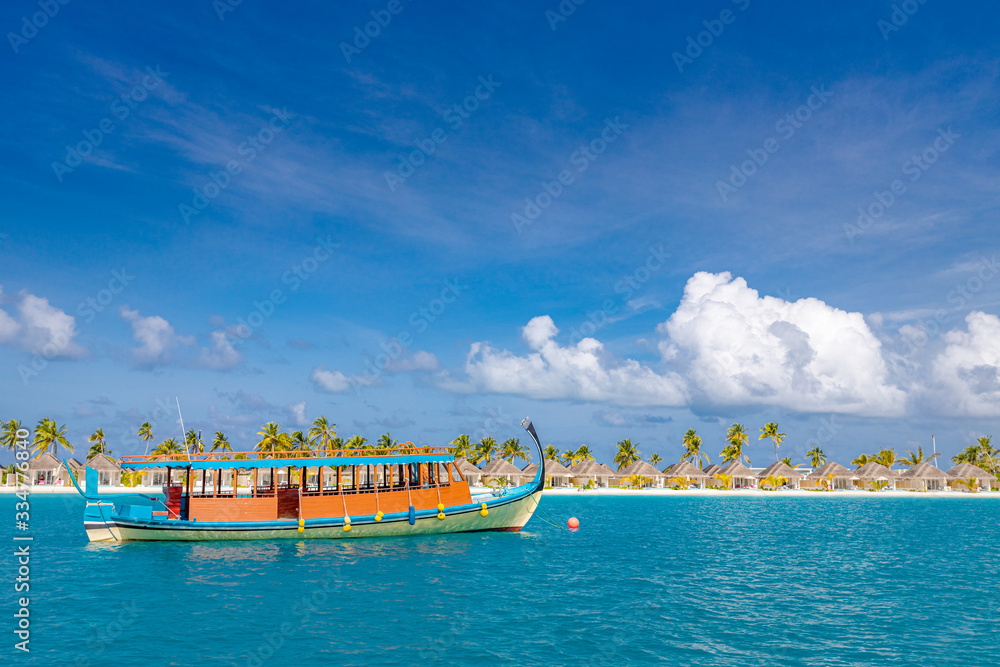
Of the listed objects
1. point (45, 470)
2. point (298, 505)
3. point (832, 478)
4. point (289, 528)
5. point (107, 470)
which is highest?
point (298, 505)

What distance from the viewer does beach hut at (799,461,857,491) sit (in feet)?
323

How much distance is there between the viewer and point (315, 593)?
21391 millimetres

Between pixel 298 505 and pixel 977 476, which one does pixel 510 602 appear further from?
pixel 977 476

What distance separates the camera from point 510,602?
20781mm

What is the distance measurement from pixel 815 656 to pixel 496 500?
70.8 feet

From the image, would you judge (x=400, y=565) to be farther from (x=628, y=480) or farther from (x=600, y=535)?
(x=628, y=480)

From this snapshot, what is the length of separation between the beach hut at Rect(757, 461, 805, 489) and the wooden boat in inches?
2932

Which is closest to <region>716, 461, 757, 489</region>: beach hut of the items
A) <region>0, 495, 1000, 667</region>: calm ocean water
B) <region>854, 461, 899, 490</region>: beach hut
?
<region>854, 461, 899, 490</region>: beach hut

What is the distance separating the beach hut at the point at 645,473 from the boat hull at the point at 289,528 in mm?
66897

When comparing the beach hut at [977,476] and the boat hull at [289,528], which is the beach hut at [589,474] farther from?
the boat hull at [289,528]

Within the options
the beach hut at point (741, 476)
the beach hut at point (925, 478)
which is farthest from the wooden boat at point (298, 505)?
the beach hut at point (925, 478)

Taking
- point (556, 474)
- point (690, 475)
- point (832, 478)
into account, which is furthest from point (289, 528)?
point (832, 478)

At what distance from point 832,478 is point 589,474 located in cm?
3700

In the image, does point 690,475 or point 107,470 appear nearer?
Answer: point 107,470
